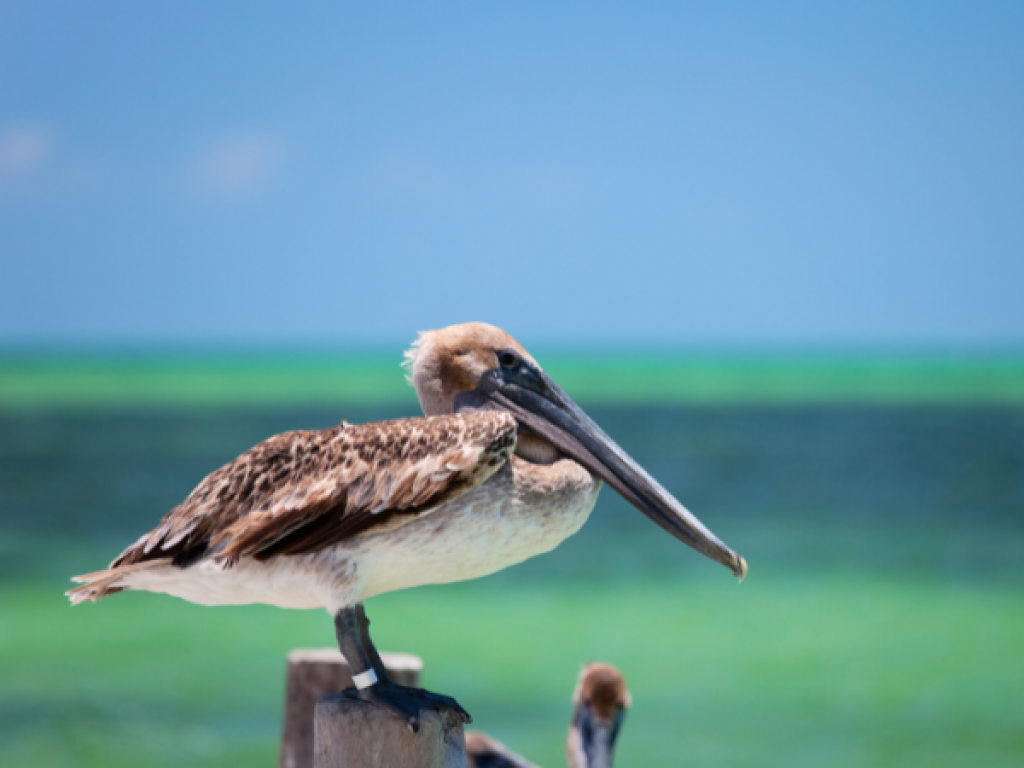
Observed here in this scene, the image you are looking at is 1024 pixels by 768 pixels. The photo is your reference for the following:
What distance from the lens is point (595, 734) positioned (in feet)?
12.8

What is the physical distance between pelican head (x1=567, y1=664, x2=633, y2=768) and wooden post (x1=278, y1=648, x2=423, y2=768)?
0.52 m

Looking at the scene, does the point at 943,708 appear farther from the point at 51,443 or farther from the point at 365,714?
the point at 51,443

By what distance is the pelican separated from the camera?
105 inches

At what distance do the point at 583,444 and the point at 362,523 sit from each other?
1.96 ft

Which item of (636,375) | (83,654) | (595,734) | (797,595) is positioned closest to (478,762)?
(595,734)

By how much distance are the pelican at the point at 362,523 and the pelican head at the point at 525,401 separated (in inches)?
2.9

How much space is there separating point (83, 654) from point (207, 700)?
204cm

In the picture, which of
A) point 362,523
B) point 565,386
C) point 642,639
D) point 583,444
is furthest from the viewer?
point 565,386

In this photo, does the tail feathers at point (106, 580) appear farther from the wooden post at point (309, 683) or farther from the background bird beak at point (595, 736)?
the background bird beak at point (595, 736)

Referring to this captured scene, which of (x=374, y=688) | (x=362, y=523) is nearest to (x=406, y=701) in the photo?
(x=374, y=688)

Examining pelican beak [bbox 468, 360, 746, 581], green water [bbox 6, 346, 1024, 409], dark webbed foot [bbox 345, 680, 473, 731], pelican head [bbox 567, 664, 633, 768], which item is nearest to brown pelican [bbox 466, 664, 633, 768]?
pelican head [bbox 567, 664, 633, 768]

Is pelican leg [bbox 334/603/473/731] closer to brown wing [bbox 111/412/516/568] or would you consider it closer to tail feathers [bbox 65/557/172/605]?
brown wing [bbox 111/412/516/568]

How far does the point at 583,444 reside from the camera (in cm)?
300

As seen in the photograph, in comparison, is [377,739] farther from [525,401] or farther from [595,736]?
[595,736]
